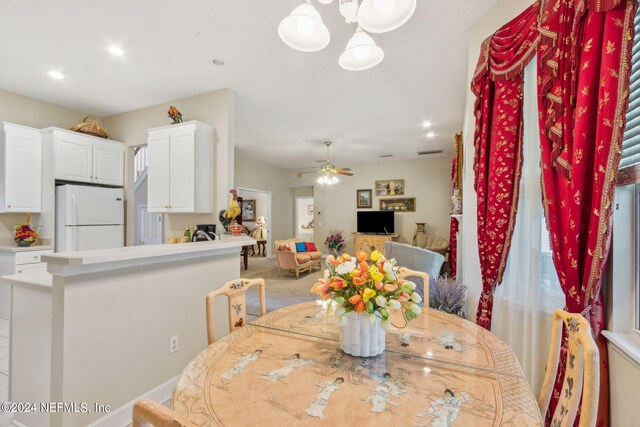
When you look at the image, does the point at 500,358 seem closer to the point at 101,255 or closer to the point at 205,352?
the point at 205,352

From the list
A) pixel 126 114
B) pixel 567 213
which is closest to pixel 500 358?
pixel 567 213

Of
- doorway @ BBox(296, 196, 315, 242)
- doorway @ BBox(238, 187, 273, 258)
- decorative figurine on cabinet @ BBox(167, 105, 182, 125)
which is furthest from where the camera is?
doorway @ BBox(296, 196, 315, 242)

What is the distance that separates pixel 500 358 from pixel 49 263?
7.42 feet

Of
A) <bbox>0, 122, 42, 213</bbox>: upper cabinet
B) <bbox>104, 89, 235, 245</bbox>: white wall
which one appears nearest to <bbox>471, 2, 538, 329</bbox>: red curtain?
<bbox>104, 89, 235, 245</bbox>: white wall

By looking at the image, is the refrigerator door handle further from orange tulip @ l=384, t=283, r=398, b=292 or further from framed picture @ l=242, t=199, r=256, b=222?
framed picture @ l=242, t=199, r=256, b=222

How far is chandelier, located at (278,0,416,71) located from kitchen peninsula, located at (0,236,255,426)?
1.59 meters

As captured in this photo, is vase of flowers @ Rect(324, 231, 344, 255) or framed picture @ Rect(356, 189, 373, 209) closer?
vase of flowers @ Rect(324, 231, 344, 255)

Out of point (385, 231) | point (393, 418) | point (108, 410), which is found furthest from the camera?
point (385, 231)

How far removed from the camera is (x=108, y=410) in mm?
1729

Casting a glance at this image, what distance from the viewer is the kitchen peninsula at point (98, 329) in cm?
156

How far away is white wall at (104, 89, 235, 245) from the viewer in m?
3.36

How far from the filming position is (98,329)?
67.1 inches

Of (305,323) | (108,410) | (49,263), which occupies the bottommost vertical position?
(108,410)

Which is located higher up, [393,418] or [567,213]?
[567,213]
